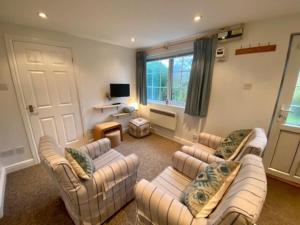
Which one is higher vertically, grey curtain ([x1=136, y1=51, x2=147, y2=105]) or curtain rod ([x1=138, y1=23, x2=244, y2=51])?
curtain rod ([x1=138, y1=23, x2=244, y2=51])

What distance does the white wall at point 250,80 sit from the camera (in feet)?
5.83

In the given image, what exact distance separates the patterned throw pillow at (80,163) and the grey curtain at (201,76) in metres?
2.08

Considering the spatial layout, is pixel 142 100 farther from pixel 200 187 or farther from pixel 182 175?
pixel 200 187

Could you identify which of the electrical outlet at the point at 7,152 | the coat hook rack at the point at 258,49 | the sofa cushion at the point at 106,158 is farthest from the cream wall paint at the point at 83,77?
the coat hook rack at the point at 258,49

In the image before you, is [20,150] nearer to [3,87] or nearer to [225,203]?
[3,87]

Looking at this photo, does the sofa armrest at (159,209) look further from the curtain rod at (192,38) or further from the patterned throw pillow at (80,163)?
the curtain rod at (192,38)

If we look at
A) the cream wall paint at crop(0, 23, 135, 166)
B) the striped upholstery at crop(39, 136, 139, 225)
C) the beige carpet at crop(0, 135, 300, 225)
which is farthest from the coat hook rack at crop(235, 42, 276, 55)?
the cream wall paint at crop(0, 23, 135, 166)

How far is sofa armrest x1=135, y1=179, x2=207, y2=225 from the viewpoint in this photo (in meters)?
0.85

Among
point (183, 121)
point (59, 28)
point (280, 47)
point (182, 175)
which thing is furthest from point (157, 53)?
point (182, 175)

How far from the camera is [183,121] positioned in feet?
9.92

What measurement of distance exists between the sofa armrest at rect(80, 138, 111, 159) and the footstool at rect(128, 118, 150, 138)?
145 centimetres

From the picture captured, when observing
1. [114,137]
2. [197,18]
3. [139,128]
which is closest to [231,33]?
[197,18]

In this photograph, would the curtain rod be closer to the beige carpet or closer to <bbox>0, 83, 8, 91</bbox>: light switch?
the beige carpet

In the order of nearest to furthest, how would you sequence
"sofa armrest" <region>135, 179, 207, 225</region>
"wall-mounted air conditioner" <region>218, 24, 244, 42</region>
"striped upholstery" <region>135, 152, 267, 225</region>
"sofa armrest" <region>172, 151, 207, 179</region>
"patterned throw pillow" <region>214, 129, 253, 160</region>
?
"striped upholstery" <region>135, 152, 267, 225</region> < "sofa armrest" <region>135, 179, 207, 225</region> < "sofa armrest" <region>172, 151, 207, 179</region> < "patterned throw pillow" <region>214, 129, 253, 160</region> < "wall-mounted air conditioner" <region>218, 24, 244, 42</region>
